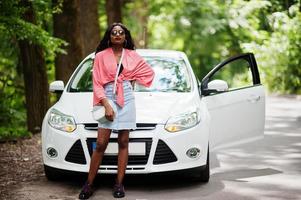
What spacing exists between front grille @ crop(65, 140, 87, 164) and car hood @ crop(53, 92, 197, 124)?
0.89 ft

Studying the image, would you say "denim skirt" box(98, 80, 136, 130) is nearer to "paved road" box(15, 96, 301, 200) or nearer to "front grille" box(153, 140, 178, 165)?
"front grille" box(153, 140, 178, 165)

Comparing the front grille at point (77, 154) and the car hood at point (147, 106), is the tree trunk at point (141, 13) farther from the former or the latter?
the front grille at point (77, 154)

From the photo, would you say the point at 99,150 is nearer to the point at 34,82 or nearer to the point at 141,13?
the point at 34,82

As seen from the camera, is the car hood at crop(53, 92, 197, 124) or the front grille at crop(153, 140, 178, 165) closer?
the front grille at crop(153, 140, 178, 165)

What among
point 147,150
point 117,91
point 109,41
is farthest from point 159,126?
point 109,41

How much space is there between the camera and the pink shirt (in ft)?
22.0

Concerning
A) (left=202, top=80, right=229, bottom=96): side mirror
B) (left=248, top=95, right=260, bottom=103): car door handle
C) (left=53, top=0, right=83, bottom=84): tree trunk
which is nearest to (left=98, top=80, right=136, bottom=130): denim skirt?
(left=202, top=80, right=229, bottom=96): side mirror

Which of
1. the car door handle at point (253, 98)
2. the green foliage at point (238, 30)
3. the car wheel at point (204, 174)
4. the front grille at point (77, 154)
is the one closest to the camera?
the front grille at point (77, 154)

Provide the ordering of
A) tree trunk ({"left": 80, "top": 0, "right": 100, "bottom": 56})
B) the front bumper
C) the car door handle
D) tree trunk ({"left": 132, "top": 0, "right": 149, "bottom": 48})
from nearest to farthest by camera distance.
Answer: the front bumper < the car door handle < tree trunk ({"left": 80, "top": 0, "right": 100, "bottom": 56}) < tree trunk ({"left": 132, "top": 0, "right": 149, "bottom": 48})

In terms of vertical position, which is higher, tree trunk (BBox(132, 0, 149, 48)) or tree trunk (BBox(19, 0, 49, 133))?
tree trunk (BBox(132, 0, 149, 48))

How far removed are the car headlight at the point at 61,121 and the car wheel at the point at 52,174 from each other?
1.76 feet

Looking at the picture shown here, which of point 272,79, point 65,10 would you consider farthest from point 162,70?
point 272,79

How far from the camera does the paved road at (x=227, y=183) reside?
22.9 feet

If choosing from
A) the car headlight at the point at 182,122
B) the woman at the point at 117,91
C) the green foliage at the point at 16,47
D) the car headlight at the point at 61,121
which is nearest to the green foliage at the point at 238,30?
the green foliage at the point at 16,47
